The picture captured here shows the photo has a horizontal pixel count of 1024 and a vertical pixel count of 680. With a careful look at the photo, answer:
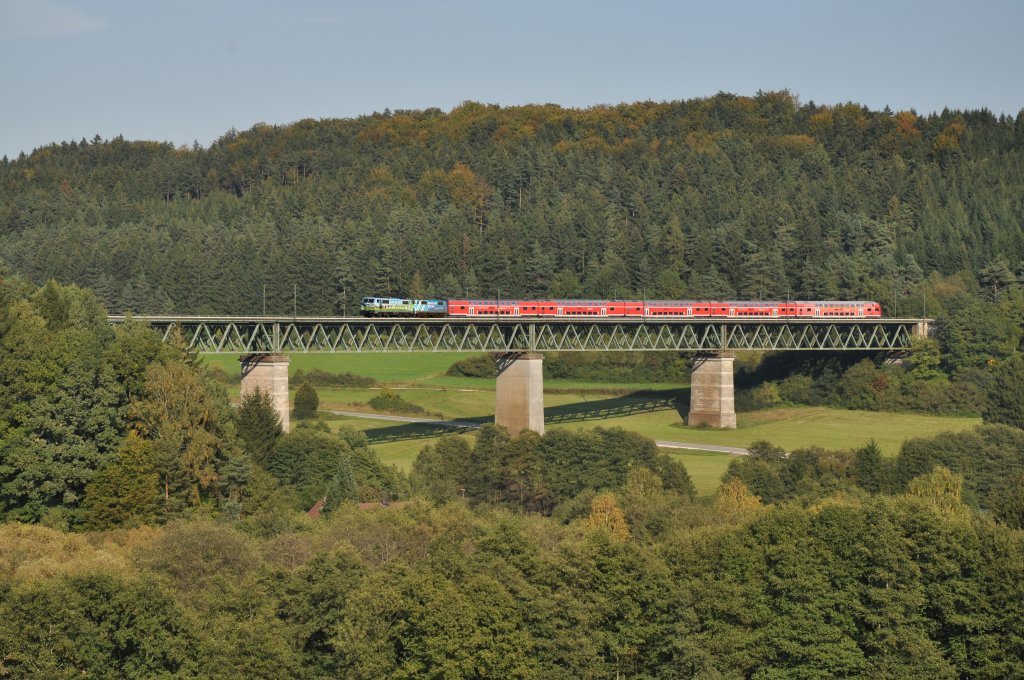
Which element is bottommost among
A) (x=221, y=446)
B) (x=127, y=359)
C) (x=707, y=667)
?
Answer: (x=707, y=667)

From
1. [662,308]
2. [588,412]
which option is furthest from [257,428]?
[662,308]

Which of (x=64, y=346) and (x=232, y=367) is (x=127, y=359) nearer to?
(x=64, y=346)

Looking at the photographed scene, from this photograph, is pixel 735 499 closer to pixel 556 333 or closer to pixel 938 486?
pixel 938 486

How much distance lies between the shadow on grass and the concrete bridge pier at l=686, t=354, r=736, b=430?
4105 millimetres

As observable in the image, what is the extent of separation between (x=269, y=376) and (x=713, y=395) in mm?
48087

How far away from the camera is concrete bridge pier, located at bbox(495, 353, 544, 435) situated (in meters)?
128

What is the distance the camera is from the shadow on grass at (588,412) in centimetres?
12838

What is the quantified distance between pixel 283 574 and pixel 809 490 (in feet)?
145

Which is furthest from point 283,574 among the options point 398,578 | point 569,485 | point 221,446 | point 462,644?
point 569,485

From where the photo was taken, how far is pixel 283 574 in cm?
6019

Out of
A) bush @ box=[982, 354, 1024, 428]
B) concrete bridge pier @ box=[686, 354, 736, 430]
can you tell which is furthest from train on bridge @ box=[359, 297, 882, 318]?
bush @ box=[982, 354, 1024, 428]

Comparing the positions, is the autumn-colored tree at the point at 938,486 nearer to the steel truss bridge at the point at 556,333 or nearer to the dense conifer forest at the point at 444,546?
the dense conifer forest at the point at 444,546

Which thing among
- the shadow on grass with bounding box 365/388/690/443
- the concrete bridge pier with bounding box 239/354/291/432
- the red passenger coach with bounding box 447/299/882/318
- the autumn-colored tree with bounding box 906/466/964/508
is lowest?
the autumn-colored tree with bounding box 906/466/964/508

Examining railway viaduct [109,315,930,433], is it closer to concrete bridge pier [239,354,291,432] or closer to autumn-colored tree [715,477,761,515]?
concrete bridge pier [239,354,291,432]
